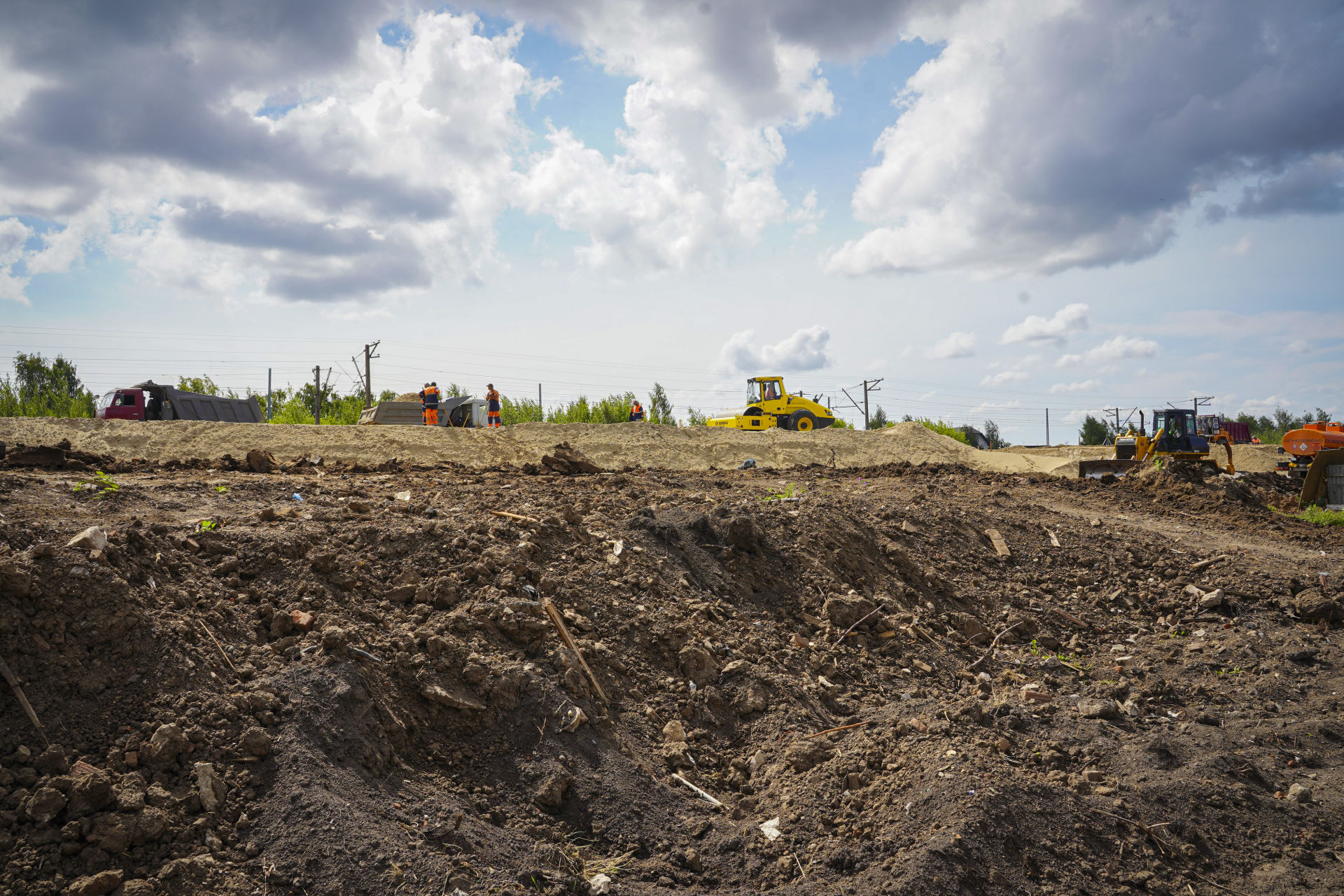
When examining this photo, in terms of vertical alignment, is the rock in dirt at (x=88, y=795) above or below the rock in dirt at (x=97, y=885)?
above

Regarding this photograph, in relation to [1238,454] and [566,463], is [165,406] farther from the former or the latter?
[1238,454]

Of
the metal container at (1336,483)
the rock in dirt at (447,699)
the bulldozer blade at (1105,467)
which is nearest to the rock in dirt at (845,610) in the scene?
the rock in dirt at (447,699)

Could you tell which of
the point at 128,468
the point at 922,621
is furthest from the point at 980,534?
the point at 128,468

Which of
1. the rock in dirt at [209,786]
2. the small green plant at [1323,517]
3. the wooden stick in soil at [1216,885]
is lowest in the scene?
the wooden stick in soil at [1216,885]

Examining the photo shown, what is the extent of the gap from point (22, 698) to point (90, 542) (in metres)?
0.86

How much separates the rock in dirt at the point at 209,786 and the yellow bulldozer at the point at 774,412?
21.0 metres

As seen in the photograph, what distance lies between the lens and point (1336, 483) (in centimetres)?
1338

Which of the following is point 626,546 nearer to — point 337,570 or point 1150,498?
point 337,570

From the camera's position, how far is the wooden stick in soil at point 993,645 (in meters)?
5.92

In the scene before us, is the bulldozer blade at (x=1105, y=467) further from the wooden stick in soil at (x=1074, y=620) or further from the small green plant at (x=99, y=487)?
the small green plant at (x=99, y=487)

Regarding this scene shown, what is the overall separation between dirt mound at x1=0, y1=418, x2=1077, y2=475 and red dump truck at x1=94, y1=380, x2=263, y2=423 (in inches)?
202

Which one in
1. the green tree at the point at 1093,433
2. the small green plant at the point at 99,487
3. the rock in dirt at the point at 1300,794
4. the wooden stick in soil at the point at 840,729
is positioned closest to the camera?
the rock in dirt at the point at 1300,794

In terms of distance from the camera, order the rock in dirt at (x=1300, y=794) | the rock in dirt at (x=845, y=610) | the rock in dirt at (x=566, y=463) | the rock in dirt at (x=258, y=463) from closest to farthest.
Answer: the rock in dirt at (x=1300, y=794) < the rock in dirt at (x=845, y=610) < the rock in dirt at (x=258, y=463) < the rock in dirt at (x=566, y=463)

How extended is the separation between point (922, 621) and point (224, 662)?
5.01 m
